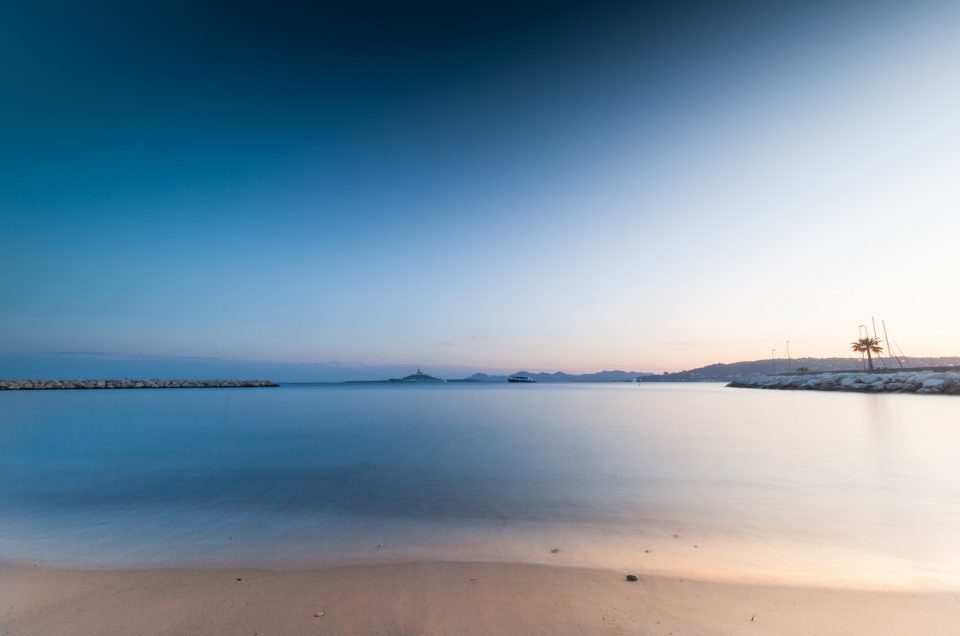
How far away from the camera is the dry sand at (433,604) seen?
3857 millimetres

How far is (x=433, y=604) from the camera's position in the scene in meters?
4.30

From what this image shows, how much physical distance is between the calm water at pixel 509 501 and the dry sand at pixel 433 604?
0.63 meters

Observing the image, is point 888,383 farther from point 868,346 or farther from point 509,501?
point 509,501

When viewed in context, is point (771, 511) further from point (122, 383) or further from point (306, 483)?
point (122, 383)

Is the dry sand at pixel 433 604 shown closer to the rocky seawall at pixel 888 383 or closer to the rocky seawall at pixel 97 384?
the rocky seawall at pixel 888 383

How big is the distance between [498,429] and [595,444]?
6.54 meters

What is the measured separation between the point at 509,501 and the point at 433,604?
16.2ft

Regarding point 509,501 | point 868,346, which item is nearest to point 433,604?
point 509,501

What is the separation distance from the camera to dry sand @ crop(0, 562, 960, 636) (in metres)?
3.86

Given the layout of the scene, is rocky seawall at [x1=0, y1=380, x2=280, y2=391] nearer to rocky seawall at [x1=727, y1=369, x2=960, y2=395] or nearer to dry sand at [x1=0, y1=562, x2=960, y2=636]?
dry sand at [x1=0, y1=562, x2=960, y2=636]

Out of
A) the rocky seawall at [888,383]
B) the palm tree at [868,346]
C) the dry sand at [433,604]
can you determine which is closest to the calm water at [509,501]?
the dry sand at [433,604]

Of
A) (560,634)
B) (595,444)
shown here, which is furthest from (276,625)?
(595,444)

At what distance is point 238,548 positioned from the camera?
6.18 metres

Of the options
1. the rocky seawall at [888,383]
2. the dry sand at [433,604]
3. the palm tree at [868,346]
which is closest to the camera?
the dry sand at [433,604]
